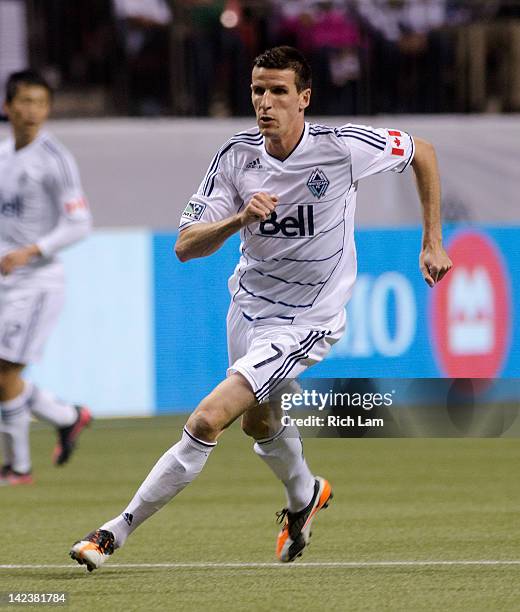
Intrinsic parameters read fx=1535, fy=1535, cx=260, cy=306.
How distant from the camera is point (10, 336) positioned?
9.01 metres

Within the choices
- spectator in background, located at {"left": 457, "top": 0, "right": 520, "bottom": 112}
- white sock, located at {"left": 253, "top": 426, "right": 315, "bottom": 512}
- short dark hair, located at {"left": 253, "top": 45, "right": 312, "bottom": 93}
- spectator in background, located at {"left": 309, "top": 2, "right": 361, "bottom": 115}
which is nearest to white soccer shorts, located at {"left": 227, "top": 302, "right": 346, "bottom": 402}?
white sock, located at {"left": 253, "top": 426, "right": 315, "bottom": 512}

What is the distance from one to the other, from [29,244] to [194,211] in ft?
12.0

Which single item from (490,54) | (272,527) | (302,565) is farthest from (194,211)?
(490,54)

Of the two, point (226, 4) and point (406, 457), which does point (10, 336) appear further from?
point (226, 4)

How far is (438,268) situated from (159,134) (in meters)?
7.65

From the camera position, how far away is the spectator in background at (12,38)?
42.4 ft

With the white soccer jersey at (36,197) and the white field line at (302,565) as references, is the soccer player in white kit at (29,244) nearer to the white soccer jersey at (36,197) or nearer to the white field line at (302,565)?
the white soccer jersey at (36,197)

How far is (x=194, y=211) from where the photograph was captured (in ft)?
18.8

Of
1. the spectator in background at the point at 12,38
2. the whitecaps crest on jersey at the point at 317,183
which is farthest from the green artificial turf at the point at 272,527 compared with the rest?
the spectator in background at the point at 12,38

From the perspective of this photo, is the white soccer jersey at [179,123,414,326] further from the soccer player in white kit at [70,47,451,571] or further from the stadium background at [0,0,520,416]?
the stadium background at [0,0,520,416]

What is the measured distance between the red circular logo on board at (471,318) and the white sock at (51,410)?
3.11 m

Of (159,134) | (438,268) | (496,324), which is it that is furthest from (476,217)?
(438,268)

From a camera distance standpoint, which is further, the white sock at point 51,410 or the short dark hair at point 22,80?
the white sock at point 51,410

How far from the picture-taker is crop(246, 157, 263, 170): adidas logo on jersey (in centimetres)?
593
